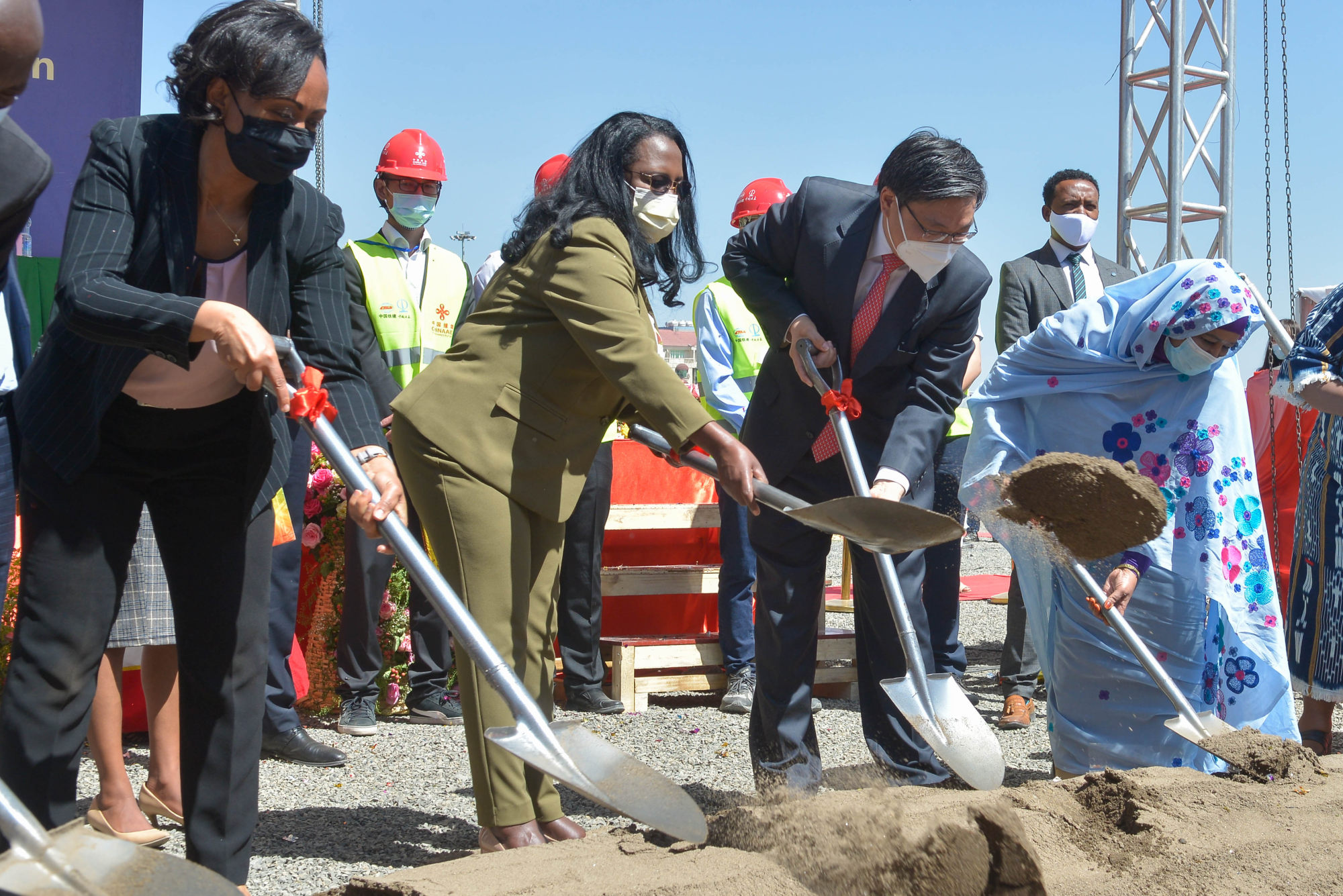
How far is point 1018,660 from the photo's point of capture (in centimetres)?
516

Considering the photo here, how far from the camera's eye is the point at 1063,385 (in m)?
3.60

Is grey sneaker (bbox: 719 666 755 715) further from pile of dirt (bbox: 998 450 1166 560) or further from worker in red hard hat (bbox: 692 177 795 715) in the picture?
pile of dirt (bbox: 998 450 1166 560)

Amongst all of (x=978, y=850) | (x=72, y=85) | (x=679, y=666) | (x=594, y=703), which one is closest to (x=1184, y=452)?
(x=978, y=850)

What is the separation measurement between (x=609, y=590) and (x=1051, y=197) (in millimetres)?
2735

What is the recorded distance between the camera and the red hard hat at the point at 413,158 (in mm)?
4770

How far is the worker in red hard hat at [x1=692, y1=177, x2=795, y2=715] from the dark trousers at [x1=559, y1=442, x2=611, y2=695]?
1.74 ft

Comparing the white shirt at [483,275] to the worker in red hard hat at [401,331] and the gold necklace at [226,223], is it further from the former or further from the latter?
the gold necklace at [226,223]

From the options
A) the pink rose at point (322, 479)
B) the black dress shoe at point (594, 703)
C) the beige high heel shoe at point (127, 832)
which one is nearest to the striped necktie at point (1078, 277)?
the black dress shoe at point (594, 703)

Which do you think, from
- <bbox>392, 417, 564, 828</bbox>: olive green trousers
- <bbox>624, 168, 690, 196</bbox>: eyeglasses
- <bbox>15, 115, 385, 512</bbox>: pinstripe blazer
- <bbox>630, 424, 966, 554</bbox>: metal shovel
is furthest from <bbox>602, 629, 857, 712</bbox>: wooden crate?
<bbox>15, 115, 385, 512</bbox>: pinstripe blazer

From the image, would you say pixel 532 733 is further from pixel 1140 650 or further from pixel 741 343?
pixel 741 343

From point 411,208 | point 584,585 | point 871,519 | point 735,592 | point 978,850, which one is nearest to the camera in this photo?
point 978,850

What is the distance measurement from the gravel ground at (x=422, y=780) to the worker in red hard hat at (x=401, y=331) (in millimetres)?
162

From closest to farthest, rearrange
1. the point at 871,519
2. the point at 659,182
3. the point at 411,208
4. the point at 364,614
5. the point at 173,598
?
the point at 173,598 < the point at 871,519 < the point at 659,182 < the point at 364,614 < the point at 411,208

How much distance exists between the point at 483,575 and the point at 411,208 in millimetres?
2459
